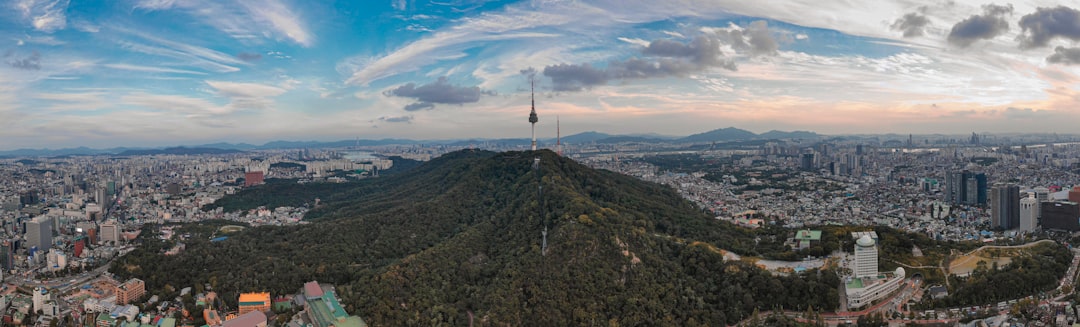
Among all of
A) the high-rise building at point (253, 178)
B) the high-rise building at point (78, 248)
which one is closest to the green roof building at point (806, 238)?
the high-rise building at point (78, 248)

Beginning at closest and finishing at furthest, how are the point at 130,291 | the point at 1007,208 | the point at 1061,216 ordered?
1. the point at 130,291
2. the point at 1061,216
3. the point at 1007,208

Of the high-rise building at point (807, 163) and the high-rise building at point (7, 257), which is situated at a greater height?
the high-rise building at point (807, 163)

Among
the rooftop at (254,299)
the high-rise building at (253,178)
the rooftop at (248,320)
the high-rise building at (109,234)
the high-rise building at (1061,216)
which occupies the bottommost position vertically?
the rooftop at (248,320)

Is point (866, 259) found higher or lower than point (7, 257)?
higher

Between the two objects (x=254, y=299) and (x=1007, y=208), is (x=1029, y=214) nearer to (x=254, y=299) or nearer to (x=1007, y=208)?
(x=1007, y=208)

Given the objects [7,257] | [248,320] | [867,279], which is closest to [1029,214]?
[867,279]

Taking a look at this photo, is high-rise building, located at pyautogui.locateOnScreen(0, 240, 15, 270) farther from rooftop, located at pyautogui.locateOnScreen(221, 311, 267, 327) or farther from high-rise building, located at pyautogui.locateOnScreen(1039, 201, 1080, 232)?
high-rise building, located at pyautogui.locateOnScreen(1039, 201, 1080, 232)

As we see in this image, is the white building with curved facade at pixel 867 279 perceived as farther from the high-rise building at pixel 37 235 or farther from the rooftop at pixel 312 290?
the high-rise building at pixel 37 235

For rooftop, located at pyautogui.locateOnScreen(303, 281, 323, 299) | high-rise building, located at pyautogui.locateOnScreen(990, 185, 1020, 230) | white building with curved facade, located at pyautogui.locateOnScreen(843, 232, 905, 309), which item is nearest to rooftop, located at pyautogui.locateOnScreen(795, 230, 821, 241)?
white building with curved facade, located at pyautogui.locateOnScreen(843, 232, 905, 309)
